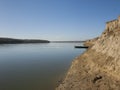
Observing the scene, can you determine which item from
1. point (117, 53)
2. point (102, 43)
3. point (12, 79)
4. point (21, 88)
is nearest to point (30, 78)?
point (12, 79)

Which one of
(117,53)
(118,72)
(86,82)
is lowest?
(86,82)

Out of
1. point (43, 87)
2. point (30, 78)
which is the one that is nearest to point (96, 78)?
point (43, 87)

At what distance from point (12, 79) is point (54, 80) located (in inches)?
237

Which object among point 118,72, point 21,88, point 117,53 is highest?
point 117,53

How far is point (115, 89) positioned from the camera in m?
12.6

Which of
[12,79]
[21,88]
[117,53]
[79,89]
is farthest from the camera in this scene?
[12,79]

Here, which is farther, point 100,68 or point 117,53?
point 100,68

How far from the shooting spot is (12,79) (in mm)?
24391

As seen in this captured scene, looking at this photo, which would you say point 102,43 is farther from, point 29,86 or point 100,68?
point 29,86

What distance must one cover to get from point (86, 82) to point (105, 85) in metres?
2.43

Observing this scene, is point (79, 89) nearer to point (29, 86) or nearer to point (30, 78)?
point (29, 86)

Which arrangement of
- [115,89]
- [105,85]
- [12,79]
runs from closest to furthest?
[115,89], [105,85], [12,79]

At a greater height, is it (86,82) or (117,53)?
(117,53)

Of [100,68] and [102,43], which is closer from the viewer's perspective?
[100,68]
